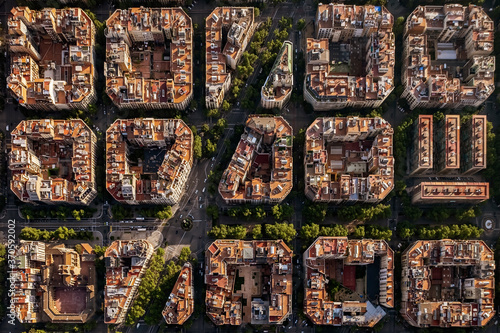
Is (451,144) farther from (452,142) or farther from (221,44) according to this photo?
(221,44)

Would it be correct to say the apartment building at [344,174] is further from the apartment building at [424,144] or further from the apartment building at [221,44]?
the apartment building at [221,44]

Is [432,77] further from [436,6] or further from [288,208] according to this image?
[288,208]

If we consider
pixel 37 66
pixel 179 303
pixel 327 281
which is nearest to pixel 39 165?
pixel 37 66

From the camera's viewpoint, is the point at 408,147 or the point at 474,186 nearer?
the point at 474,186

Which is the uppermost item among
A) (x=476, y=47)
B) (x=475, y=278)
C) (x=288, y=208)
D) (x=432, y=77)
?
(x=476, y=47)

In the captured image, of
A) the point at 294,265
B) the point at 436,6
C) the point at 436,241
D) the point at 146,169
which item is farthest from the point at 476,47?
the point at 146,169
